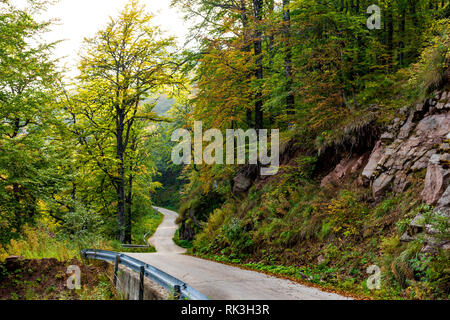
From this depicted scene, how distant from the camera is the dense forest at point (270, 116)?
8.30 meters

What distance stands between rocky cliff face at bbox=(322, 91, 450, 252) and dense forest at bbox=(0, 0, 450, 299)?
0.90 feet

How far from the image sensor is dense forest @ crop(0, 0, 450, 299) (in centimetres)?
830

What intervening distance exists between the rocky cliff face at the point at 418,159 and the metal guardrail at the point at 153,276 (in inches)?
191

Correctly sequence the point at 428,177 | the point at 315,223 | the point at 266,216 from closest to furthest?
the point at 428,177 → the point at 315,223 → the point at 266,216

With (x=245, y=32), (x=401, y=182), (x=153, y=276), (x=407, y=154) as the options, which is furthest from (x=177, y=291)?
(x=245, y=32)

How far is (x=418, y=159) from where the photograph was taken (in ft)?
26.2

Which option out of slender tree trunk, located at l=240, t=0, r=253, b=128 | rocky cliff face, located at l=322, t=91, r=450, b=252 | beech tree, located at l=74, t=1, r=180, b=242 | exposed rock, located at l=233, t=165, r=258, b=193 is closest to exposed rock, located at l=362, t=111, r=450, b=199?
rocky cliff face, located at l=322, t=91, r=450, b=252

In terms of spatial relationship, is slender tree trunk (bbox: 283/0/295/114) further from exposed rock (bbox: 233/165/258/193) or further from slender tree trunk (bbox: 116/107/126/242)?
slender tree trunk (bbox: 116/107/126/242)

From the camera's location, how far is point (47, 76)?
14836mm

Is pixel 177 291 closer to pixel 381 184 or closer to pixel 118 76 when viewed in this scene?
pixel 381 184
